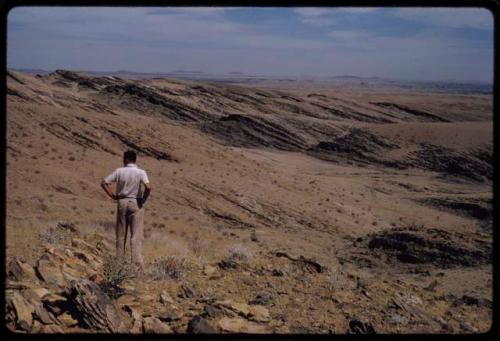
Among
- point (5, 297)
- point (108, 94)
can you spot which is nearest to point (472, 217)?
point (5, 297)

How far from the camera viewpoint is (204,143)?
79.9ft

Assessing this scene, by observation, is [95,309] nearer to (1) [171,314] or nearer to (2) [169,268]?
(1) [171,314]

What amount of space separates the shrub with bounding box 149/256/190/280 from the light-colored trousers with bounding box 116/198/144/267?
196 mm

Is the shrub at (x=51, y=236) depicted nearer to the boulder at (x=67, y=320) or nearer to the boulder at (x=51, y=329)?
the boulder at (x=67, y=320)

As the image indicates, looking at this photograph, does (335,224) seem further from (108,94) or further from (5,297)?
(108,94)

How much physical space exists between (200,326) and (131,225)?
1767mm

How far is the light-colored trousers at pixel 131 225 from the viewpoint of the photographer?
5.89 metres

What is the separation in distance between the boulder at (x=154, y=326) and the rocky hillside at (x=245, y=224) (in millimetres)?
20

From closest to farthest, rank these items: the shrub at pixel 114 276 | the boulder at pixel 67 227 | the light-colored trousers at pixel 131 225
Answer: the shrub at pixel 114 276
the light-colored trousers at pixel 131 225
the boulder at pixel 67 227

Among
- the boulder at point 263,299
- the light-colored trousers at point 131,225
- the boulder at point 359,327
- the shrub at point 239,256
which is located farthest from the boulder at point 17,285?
the boulder at point 359,327

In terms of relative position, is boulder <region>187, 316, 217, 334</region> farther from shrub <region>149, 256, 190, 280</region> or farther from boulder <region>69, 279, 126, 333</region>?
shrub <region>149, 256, 190, 280</region>

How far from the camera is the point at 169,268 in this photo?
625 centimetres

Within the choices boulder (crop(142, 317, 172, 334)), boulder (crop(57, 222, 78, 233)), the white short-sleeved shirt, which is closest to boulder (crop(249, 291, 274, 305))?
boulder (crop(142, 317, 172, 334))
